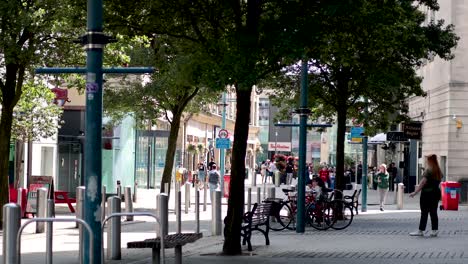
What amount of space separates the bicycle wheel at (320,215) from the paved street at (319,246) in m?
0.24

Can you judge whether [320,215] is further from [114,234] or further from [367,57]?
[114,234]

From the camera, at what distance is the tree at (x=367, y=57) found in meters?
14.7

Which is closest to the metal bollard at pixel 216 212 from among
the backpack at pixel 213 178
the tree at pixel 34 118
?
the tree at pixel 34 118

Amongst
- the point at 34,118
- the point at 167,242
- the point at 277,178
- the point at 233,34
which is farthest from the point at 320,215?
the point at 277,178

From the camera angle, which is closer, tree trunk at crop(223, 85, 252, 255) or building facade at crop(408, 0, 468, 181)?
tree trunk at crop(223, 85, 252, 255)

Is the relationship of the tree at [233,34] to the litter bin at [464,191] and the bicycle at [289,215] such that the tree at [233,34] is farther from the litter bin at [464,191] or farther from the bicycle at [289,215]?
the litter bin at [464,191]

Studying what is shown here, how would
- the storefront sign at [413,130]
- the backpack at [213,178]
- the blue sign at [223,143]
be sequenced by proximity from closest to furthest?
1. the storefront sign at [413,130]
2. the blue sign at [223,143]
3. the backpack at [213,178]

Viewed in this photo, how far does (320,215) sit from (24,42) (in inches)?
317

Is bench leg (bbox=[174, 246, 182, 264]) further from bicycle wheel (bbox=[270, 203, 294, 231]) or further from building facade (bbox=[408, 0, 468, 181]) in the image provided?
building facade (bbox=[408, 0, 468, 181])

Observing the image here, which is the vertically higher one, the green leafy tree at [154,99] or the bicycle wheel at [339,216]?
the green leafy tree at [154,99]

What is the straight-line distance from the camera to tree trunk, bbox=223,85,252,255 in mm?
15305

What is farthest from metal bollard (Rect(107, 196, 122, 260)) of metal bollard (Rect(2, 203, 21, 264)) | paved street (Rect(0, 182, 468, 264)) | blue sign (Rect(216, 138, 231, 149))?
blue sign (Rect(216, 138, 231, 149))

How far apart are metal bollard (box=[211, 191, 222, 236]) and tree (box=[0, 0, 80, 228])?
4.71m

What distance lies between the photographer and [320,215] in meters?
23.0
